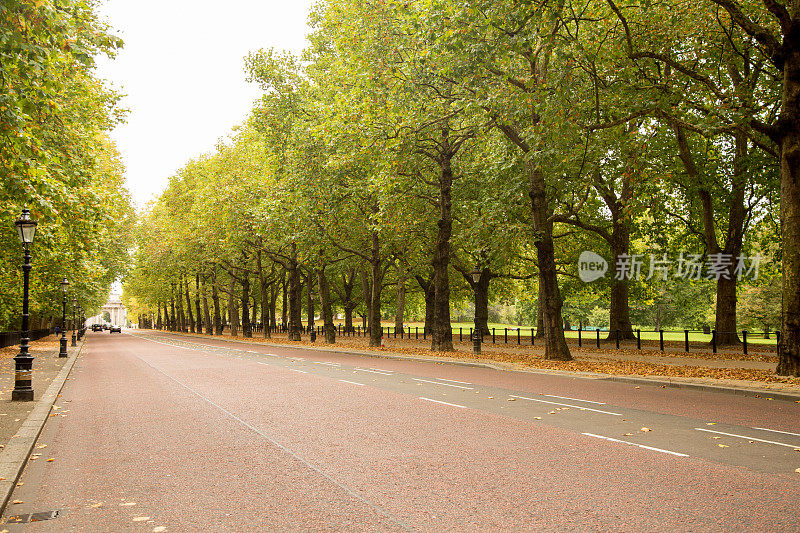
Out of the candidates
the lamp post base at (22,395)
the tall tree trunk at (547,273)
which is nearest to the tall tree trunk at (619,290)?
the tall tree trunk at (547,273)

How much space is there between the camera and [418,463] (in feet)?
20.7

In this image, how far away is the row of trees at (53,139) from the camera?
862cm

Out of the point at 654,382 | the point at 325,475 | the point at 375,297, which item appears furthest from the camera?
the point at 375,297

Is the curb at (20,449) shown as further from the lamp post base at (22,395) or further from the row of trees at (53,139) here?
the row of trees at (53,139)

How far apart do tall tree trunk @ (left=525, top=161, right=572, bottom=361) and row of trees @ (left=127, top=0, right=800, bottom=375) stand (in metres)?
0.06

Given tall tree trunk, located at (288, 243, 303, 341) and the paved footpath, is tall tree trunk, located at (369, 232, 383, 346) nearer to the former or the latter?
tall tree trunk, located at (288, 243, 303, 341)

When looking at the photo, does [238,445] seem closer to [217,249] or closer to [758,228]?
[758,228]

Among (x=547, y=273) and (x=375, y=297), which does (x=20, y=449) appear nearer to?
(x=547, y=273)

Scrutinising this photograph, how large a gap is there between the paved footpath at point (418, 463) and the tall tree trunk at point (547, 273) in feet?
23.3

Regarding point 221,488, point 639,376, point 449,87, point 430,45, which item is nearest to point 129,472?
point 221,488

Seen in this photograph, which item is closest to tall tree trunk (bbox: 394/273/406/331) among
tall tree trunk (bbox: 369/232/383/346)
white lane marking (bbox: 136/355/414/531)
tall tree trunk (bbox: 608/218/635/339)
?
tall tree trunk (bbox: 369/232/383/346)

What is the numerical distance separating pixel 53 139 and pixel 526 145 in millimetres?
13898

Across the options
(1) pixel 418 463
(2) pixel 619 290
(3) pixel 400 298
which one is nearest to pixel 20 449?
(1) pixel 418 463

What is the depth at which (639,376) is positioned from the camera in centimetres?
1430
